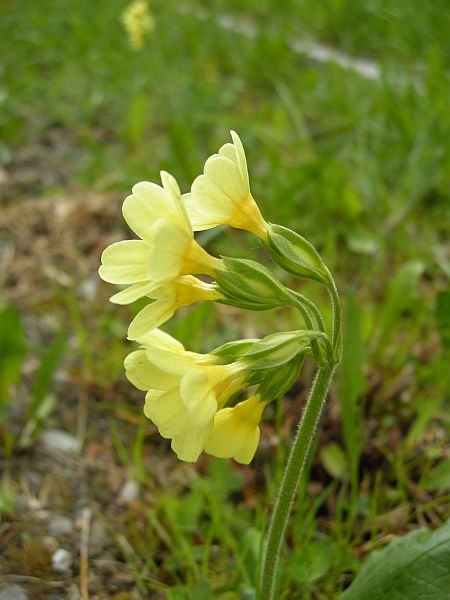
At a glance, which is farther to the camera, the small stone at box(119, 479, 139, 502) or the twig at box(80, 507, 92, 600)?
the small stone at box(119, 479, 139, 502)

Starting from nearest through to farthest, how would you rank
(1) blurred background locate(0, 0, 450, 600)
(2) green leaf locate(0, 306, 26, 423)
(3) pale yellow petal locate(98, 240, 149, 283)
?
1. (3) pale yellow petal locate(98, 240, 149, 283)
2. (1) blurred background locate(0, 0, 450, 600)
3. (2) green leaf locate(0, 306, 26, 423)

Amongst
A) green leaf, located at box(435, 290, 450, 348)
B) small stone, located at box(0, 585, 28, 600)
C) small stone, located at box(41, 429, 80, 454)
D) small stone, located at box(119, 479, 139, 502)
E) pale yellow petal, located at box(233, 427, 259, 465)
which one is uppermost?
pale yellow petal, located at box(233, 427, 259, 465)

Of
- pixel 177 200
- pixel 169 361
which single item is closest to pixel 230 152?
pixel 177 200

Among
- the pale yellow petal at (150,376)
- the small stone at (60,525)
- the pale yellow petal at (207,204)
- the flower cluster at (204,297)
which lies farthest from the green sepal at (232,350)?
the small stone at (60,525)

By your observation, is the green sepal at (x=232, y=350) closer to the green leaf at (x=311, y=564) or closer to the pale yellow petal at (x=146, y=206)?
the pale yellow petal at (x=146, y=206)

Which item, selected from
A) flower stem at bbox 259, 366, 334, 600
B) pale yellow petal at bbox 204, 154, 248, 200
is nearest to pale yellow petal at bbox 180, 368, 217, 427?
flower stem at bbox 259, 366, 334, 600

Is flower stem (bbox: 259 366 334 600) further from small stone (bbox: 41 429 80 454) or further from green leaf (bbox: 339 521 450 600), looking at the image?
small stone (bbox: 41 429 80 454)

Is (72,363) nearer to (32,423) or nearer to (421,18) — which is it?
(32,423)
